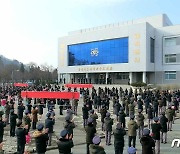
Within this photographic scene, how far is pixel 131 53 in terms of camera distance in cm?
5297

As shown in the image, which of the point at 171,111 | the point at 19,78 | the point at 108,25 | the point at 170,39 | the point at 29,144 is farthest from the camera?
the point at 19,78

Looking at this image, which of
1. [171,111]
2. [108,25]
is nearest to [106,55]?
[108,25]

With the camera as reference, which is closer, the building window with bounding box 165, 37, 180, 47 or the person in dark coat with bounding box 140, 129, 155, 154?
the person in dark coat with bounding box 140, 129, 155, 154

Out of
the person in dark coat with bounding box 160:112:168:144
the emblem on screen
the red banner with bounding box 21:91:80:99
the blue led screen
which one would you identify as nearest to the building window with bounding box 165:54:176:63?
the blue led screen

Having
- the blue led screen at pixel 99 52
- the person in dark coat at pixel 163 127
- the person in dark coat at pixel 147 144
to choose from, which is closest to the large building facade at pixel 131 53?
the blue led screen at pixel 99 52

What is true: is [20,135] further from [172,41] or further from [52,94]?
[172,41]

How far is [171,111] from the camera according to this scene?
15.5 m

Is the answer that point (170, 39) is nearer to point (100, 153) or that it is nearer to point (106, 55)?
point (106, 55)

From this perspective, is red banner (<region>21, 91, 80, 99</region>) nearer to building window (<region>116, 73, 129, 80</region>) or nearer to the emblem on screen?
building window (<region>116, 73, 129, 80</region>)

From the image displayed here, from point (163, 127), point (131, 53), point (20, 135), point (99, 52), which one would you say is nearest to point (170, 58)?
point (131, 53)

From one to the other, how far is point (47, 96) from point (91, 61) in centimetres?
3725

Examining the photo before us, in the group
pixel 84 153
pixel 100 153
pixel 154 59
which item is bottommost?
pixel 84 153

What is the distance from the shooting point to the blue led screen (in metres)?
54.8

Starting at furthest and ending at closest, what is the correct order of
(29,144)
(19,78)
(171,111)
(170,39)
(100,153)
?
(19,78) < (170,39) < (171,111) < (29,144) < (100,153)
